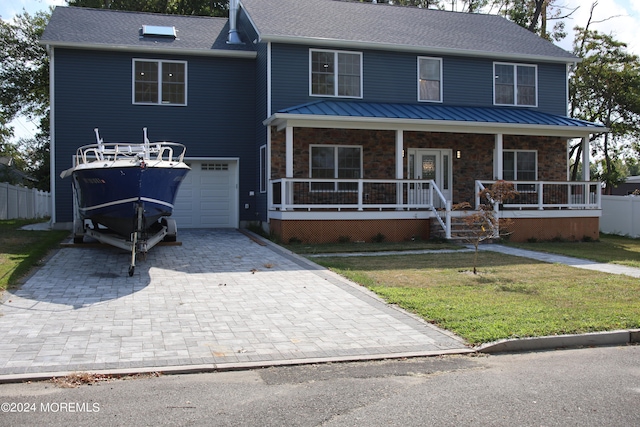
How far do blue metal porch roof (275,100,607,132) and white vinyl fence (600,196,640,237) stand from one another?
431 cm

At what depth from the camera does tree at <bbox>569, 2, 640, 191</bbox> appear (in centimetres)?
2844

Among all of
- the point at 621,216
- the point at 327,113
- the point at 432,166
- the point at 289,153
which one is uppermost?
the point at 327,113

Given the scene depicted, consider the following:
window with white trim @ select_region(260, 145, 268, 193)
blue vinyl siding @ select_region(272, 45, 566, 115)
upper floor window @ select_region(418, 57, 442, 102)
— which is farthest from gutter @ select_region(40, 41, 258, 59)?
upper floor window @ select_region(418, 57, 442, 102)

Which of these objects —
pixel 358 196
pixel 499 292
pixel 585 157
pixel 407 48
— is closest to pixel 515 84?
pixel 585 157

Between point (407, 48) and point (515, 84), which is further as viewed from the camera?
point (515, 84)

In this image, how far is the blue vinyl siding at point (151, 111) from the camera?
19234 mm

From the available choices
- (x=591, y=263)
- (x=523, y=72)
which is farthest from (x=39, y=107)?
(x=591, y=263)

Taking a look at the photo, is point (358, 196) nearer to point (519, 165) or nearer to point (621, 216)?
point (519, 165)

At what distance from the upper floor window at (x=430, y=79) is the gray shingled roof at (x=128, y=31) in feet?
19.5

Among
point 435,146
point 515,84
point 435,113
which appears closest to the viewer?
point 435,113

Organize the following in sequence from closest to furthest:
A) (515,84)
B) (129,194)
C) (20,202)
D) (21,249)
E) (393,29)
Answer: (129,194), (21,249), (393,29), (515,84), (20,202)

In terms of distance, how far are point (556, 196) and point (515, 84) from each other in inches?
175

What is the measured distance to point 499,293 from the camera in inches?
394

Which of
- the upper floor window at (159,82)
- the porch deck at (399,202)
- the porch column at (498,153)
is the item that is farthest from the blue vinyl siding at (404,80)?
the upper floor window at (159,82)
